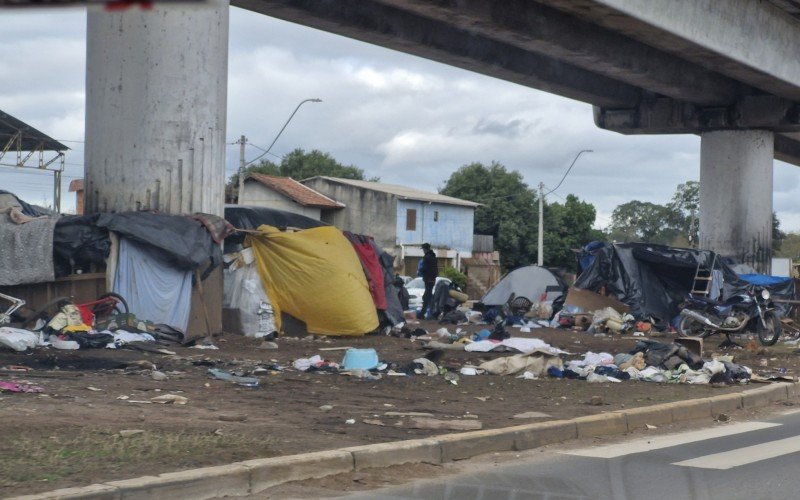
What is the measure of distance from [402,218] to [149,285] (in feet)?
143

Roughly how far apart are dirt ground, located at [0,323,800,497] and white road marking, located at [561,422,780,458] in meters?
0.95

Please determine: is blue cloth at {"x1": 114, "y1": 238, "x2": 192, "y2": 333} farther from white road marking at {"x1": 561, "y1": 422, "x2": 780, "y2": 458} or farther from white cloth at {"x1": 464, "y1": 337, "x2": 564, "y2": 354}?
white road marking at {"x1": 561, "y1": 422, "x2": 780, "y2": 458}

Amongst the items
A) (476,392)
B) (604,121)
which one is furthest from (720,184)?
(476,392)

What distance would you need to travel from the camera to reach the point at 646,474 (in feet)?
27.6

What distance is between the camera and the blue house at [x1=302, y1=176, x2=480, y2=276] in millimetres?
60188

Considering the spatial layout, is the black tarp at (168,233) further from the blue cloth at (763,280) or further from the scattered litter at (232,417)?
the blue cloth at (763,280)

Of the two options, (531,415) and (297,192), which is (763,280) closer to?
(531,415)

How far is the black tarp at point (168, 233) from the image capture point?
17.3 m

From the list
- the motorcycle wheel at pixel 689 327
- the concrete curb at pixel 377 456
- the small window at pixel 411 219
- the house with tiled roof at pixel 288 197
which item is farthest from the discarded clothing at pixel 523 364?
the small window at pixel 411 219

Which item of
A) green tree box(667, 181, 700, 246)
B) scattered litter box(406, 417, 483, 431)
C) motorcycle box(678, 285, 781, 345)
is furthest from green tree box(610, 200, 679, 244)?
scattered litter box(406, 417, 483, 431)

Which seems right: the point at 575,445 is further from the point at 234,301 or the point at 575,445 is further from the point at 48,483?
the point at 234,301

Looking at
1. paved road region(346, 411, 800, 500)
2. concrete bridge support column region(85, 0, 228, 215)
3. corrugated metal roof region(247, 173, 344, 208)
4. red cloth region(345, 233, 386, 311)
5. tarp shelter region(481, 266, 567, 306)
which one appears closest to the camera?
paved road region(346, 411, 800, 500)

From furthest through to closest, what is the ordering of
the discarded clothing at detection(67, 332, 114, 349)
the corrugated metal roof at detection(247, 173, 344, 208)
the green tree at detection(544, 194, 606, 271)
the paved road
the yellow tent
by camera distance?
the green tree at detection(544, 194, 606, 271) → the corrugated metal roof at detection(247, 173, 344, 208) → the yellow tent → the discarded clothing at detection(67, 332, 114, 349) → the paved road

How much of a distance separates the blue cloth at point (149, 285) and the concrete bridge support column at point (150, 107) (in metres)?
1.07
